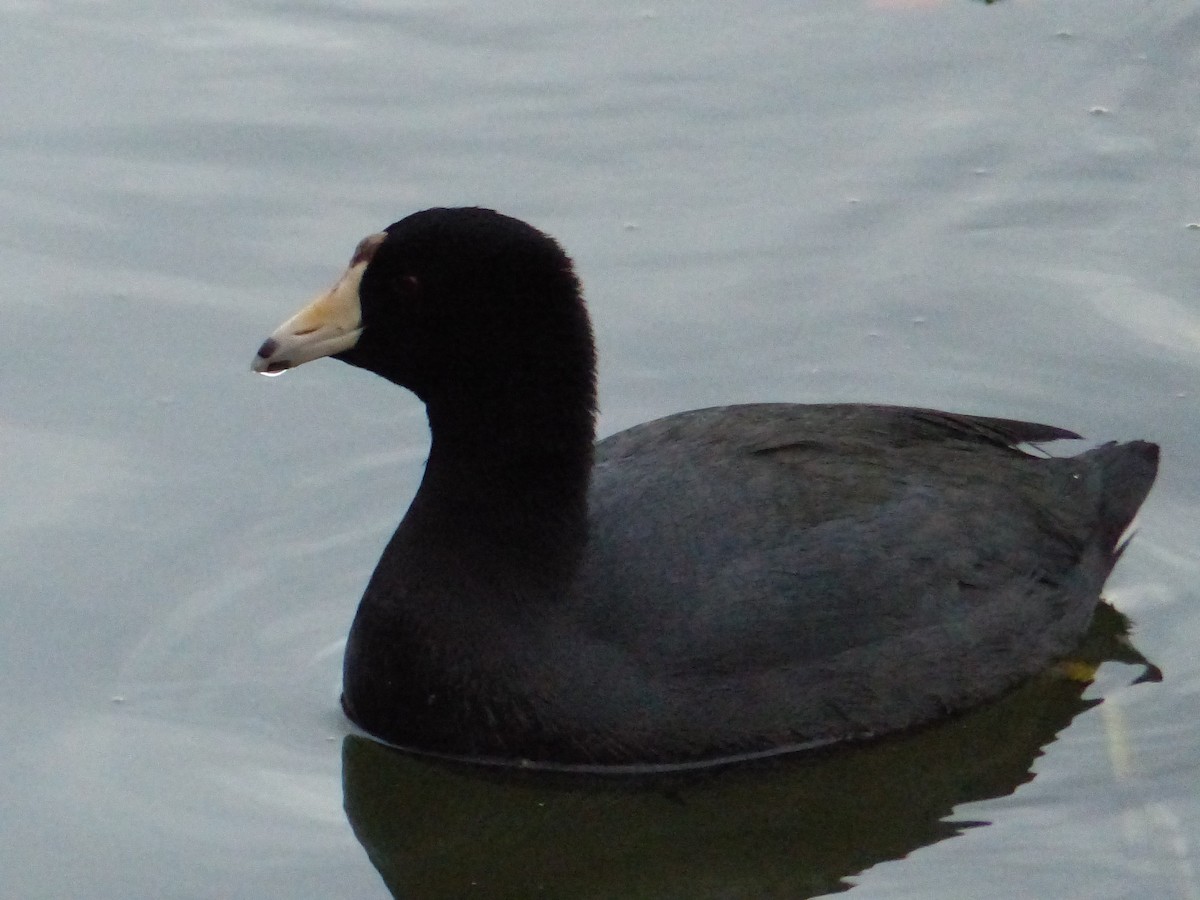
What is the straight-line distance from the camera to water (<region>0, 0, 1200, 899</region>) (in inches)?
251

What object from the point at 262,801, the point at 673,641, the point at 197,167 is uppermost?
the point at 197,167

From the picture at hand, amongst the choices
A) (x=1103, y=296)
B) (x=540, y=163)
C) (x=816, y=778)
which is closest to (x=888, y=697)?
(x=816, y=778)

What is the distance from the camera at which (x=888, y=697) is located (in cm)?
669

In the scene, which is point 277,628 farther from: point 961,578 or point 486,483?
point 961,578

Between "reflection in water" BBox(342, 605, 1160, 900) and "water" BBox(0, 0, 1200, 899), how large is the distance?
0.01m

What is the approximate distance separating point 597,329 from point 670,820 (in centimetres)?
268

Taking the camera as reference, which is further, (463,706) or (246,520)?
(246,520)

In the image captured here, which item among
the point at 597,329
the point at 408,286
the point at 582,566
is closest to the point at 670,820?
the point at 582,566

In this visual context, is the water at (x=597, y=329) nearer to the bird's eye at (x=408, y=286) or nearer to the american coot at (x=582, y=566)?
the american coot at (x=582, y=566)

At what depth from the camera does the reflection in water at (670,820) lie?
6246 mm

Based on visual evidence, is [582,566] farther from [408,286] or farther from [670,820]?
[408,286]

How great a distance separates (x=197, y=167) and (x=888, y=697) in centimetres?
432

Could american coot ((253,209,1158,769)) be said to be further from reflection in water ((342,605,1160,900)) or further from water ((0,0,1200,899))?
water ((0,0,1200,899))

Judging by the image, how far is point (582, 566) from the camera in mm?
6559
